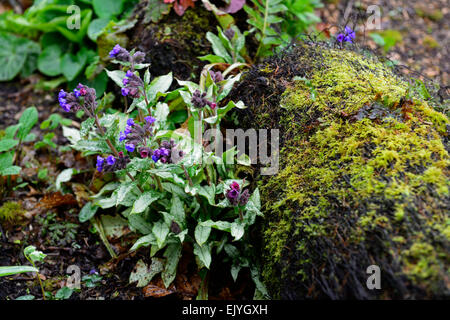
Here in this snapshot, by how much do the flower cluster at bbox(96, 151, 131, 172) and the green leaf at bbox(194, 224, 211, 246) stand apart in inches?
22.0

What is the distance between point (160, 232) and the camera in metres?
2.24

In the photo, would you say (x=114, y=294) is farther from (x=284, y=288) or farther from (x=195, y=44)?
(x=195, y=44)

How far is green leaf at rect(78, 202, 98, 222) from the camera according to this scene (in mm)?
2729

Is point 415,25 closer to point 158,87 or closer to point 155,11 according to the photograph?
point 155,11

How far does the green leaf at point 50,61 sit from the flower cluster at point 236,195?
2631 millimetres

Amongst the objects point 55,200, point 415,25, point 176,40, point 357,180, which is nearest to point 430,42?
point 415,25

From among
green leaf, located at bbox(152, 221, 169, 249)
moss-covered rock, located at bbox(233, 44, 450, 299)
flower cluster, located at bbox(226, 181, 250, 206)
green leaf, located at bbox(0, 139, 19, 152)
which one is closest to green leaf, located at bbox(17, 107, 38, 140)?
green leaf, located at bbox(0, 139, 19, 152)

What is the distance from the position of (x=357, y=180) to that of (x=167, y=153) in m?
0.96

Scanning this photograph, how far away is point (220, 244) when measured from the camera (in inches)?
91.2

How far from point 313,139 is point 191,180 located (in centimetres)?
74

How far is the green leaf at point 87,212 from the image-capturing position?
2729 mm

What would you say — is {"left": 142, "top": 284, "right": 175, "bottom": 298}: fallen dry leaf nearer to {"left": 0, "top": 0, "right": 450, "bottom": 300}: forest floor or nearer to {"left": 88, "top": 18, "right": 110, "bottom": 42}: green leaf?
{"left": 0, "top": 0, "right": 450, "bottom": 300}: forest floor

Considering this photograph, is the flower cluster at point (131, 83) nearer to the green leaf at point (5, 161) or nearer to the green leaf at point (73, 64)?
the green leaf at point (5, 161)
